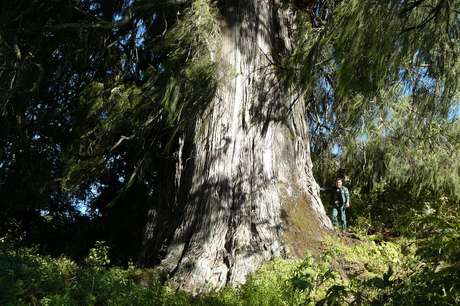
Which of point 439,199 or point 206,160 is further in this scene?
point 439,199

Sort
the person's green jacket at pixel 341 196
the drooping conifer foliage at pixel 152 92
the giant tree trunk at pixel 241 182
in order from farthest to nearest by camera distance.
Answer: the person's green jacket at pixel 341 196, the giant tree trunk at pixel 241 182, the drooping conifer foliage at pixel 152 92

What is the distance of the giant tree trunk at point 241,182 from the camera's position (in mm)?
7102

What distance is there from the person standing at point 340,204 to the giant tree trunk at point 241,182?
12.2ft

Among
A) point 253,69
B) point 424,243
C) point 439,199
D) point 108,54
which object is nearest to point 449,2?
point 424,243

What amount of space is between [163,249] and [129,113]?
1.88m

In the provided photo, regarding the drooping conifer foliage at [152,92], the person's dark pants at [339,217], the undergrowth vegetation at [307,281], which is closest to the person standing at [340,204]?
the person's dark pants at [339,217]

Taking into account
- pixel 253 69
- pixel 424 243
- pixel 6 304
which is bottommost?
pixel 6 304

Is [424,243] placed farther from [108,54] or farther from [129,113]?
[108,54]

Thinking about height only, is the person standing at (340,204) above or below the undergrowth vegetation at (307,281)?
above

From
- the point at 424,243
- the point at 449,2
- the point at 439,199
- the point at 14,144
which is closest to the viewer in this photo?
the point at 424,243

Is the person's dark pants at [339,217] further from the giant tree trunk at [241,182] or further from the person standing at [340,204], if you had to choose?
the giant tree trunk at [241,182]

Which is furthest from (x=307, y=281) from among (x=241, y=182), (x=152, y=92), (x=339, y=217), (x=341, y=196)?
(x=339, y=217)

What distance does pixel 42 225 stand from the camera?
11.4m

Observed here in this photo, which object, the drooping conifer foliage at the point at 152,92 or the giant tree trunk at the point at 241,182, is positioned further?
the giant tree trunk at the point at 241,182
